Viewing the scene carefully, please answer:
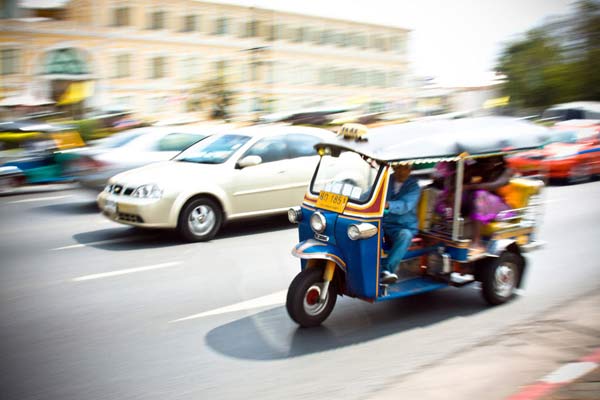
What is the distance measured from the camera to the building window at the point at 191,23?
5382 centimetres

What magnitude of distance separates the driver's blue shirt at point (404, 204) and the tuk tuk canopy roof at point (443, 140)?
0.38 meters

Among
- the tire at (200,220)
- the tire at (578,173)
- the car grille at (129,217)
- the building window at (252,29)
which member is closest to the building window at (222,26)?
the building window at (252,29)

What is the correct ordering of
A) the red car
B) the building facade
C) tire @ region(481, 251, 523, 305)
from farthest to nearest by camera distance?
the building facade, the red car, tire @ region(481, 251, 523, 305)

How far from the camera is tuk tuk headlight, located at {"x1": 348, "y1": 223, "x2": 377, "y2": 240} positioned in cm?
561

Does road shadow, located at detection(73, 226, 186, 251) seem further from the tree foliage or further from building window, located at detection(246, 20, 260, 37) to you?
building window, located at detection(246, 20, 260, 37)

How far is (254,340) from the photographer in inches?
225

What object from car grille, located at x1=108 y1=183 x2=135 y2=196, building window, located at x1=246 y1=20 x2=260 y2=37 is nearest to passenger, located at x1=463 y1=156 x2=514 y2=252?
car grille, located at x1=108 y1=183 x2=135 y2=196

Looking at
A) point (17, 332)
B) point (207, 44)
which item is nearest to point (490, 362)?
point (17, 332)

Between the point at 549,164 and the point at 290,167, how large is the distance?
8.22m

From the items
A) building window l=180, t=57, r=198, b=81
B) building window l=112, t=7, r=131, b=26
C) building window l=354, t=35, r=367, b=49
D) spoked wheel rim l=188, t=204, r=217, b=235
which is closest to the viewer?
spoked wheel rim l=188, t=204, r=217, b=235

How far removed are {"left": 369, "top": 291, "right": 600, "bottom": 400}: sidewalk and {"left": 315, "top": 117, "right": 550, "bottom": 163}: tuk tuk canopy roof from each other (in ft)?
5.74

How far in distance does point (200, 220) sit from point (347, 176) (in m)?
4.18

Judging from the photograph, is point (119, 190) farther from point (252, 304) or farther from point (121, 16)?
point (121, 16)

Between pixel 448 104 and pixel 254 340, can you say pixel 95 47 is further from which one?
pixel 254 340
